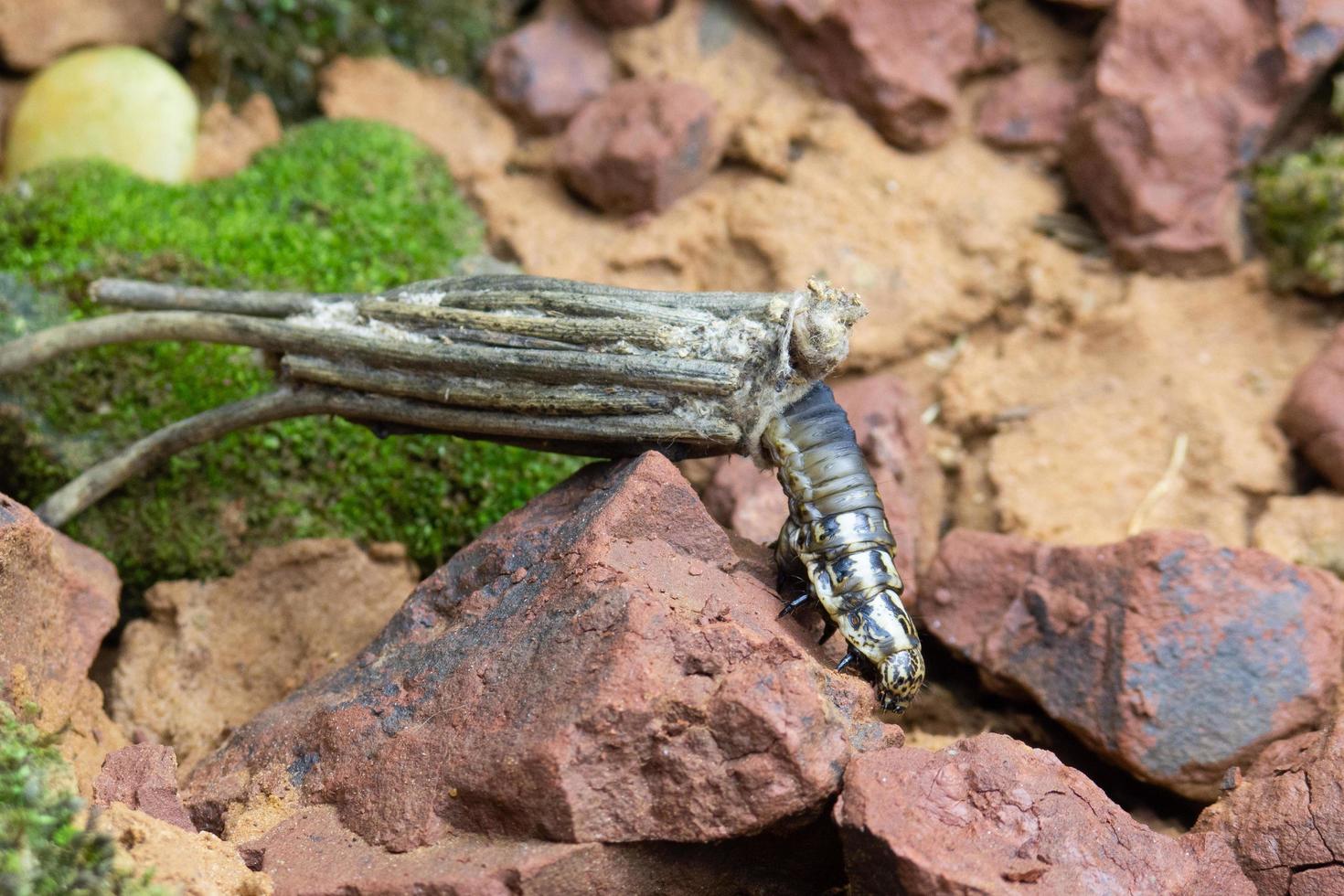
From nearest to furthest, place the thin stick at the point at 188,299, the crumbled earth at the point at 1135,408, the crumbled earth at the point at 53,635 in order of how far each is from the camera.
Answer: the crumbled earth at the point at 53,635
the thin stick at the point at 188,299
the crumbled earth at the point at 1135,408

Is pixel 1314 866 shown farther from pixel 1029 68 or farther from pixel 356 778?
pixel 1029 68

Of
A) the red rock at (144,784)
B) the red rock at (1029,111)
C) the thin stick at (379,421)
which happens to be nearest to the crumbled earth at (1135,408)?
the red rock at (1029,111)

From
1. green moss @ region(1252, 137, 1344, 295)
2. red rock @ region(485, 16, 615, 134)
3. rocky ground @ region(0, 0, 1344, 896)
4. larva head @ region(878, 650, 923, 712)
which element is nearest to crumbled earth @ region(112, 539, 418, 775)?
rocky ground @ region(0, 0, 1344, 896)

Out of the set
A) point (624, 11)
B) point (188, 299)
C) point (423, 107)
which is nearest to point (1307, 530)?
point (624, 11)

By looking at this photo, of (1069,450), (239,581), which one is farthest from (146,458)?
(1069,450)

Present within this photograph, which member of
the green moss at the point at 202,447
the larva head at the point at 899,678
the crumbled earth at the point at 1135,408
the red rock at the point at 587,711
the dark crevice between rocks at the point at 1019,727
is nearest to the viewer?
the red rock at the point at 587,711

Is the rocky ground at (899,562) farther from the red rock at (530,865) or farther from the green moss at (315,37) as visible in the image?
the green moss at (315,37)
